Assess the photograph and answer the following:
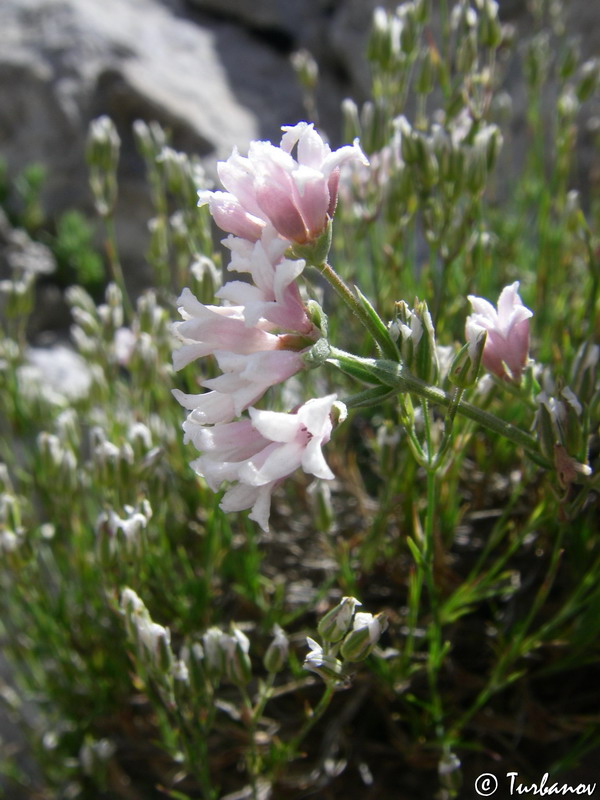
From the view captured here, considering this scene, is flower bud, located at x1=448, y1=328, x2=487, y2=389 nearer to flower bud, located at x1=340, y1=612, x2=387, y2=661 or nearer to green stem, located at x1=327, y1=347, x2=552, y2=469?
green stem, located at x1=327, y1=347, x2=552, y2=469

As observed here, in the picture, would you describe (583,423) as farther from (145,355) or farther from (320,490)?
(145,355)

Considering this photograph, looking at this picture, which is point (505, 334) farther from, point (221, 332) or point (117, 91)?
point (117, 91)

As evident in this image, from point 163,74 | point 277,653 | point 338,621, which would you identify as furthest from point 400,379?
point 163,74

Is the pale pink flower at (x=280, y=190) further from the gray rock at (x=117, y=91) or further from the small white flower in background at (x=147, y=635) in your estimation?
the gray rock at (x=117, y=91)

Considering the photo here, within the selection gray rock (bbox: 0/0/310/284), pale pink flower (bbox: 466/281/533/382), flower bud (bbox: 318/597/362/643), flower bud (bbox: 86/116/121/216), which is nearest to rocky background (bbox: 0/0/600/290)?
gray rock (bbox: 0/0/310/284)

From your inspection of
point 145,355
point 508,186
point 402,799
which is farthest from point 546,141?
point 402,799

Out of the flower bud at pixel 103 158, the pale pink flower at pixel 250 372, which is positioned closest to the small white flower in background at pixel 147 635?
the pale pink flower at pixel 250 372
